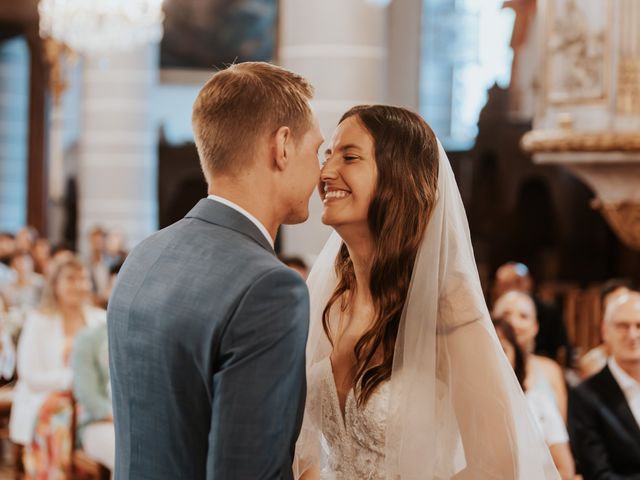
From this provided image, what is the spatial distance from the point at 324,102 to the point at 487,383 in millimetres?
4466

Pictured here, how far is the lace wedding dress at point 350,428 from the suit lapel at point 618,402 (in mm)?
2192

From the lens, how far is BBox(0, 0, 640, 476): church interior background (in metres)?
6.97

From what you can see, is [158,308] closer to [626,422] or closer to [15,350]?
[626,422]

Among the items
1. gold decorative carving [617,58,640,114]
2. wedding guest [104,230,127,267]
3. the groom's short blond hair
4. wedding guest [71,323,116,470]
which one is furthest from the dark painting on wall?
the groom's short blond hair

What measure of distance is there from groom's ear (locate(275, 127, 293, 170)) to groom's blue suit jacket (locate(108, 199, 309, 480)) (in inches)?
5.3

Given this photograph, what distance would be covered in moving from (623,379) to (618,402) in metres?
0.12

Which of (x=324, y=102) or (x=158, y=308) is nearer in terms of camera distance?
(x=158, y=308)

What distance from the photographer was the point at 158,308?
6.99ft

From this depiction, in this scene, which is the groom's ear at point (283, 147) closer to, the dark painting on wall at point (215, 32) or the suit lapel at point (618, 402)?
the suit lapel at point (618, 402)

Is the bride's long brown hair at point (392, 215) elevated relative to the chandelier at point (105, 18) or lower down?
lower down

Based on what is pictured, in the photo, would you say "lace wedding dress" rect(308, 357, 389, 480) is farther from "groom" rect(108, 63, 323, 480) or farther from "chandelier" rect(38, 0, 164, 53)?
"chandelier" rect(38, 0, 164, 53)

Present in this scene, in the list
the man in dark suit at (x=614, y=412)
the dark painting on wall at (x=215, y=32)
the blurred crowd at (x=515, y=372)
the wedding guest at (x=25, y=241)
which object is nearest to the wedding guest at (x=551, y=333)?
the blurred crowd at (x=515, y=372)

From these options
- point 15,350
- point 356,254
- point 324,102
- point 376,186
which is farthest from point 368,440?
point 15,350

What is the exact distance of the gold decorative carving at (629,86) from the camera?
269 inches
